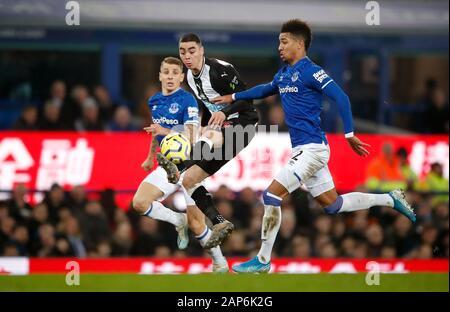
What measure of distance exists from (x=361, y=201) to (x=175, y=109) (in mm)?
2277

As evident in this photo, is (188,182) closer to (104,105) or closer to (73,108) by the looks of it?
(104,105)

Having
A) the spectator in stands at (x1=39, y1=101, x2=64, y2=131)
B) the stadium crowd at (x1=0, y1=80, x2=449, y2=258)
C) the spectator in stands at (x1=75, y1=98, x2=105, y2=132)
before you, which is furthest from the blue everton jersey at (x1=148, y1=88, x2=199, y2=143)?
the spectator in stands at (x1=39, y1=101, x2=64, y2=131)

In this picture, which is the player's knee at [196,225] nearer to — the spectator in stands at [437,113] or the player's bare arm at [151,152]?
the player's bare arm at [151,152]

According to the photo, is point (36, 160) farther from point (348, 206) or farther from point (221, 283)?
point (348, 206)

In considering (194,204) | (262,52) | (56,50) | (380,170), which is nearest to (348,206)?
(194,204)

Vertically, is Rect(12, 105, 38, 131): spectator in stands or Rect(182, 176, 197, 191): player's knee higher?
Rect(12, 105, 38, 131): spectator in stands

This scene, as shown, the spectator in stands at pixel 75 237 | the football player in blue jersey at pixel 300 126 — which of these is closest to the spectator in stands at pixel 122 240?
the spectator in stands at pixel 75 237

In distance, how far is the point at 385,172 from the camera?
18312mm

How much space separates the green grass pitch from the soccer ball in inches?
77.3

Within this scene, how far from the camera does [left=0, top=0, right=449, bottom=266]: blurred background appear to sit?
58.0 feet


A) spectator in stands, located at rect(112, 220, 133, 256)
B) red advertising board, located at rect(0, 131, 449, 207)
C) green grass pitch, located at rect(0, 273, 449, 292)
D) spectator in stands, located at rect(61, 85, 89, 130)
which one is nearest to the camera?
green grass pitch, located at rect(0, 273, 449, 292)

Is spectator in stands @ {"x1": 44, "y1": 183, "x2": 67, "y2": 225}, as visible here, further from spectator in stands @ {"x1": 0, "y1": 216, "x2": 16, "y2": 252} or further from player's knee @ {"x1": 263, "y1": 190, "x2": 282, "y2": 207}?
player's knee @ {"x1": 263, "y1": 190, "x2": 282, "y2": 207}

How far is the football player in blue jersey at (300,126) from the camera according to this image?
11.8 metres

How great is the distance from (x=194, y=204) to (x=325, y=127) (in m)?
7.28
